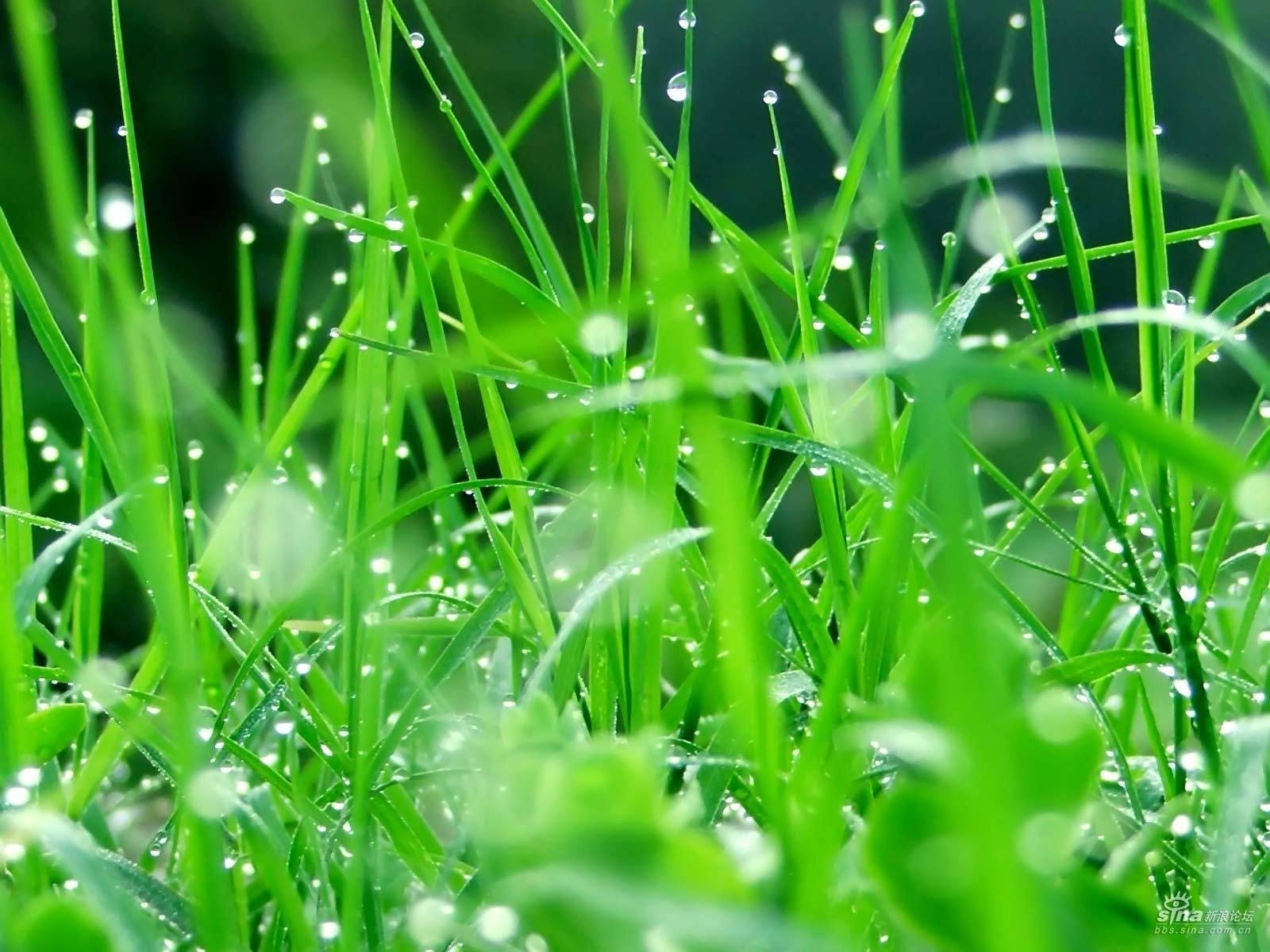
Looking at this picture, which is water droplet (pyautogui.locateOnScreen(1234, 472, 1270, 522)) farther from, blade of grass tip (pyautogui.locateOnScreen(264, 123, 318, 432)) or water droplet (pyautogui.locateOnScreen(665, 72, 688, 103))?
blade of grass tip (pyautogui.locateOnScreen(264, 123, 318, 432))

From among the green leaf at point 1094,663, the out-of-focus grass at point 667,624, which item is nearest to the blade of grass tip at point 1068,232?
the out-of-focus grass at point 667,624

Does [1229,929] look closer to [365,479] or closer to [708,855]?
[708,855]

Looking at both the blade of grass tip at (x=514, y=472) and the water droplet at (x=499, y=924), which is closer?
the water droplet at (x=499, y=924)

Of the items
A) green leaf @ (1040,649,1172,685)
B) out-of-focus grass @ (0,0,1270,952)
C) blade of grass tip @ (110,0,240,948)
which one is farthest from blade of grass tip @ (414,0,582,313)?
green leaf @ (1040,649,1172,685)

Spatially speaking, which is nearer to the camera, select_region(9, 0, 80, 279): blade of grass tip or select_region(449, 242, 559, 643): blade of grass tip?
select_region(9, 0, 80, 279): blade of grass tip

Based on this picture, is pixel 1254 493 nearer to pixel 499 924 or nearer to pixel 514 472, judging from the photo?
pixel 499 924

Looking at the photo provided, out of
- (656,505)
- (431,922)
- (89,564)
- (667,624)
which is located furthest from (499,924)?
(89,564)

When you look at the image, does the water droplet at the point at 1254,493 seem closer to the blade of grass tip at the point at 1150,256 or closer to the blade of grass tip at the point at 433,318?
the blade of grass tip at the point at 1150,256
